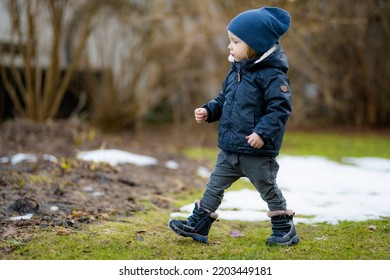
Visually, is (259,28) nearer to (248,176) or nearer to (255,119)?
(255,119)

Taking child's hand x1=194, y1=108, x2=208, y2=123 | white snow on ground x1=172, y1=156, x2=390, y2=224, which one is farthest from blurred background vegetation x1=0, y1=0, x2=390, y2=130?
child's hand x1=194, y1=108, x2=208, y2=123

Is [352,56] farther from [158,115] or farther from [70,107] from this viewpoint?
[70,107]

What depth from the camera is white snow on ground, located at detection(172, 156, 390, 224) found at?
4551mm

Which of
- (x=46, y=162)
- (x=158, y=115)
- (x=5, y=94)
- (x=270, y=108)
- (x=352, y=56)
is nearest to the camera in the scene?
(x=270, y=108)

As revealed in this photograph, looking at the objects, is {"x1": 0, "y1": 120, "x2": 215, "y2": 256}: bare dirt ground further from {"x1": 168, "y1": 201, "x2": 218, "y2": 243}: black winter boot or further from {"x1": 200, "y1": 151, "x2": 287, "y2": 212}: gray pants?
{"x1": 200, "y1": 151, "x2": 287, "y2": 212}: gray pants

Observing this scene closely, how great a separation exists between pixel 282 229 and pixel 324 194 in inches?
75.6

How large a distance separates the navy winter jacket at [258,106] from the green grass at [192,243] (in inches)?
25.4

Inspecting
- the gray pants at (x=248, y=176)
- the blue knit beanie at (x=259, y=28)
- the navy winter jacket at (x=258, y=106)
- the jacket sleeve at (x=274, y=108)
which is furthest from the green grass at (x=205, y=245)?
the blue knit beanie at (x=259, y=28)

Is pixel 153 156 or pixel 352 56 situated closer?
pixel 153 156

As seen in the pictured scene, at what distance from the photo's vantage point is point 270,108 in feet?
11.5

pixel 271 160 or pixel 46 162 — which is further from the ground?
pixel 271 160

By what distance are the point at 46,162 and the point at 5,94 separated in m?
4.58
